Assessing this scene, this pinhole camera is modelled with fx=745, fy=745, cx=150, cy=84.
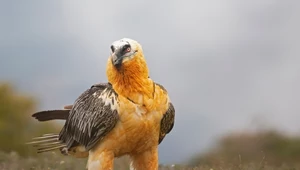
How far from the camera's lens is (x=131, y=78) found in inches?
281

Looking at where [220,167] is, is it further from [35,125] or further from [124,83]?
[35,125]

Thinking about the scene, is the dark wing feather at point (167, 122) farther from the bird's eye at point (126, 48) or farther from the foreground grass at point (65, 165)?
the foreground grass at point (65, 165)

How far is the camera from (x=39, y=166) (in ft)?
36.2

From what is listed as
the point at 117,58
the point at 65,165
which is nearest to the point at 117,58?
the point at 117,58

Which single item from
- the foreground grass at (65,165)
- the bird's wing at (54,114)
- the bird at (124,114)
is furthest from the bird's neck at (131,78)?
the foreground grass at (65,165)

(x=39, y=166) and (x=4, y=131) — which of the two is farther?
(x=4, y=131)

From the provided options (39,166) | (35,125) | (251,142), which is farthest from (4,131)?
(39,166)

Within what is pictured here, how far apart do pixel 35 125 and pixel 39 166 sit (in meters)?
15.3

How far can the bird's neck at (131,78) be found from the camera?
23.4 feet

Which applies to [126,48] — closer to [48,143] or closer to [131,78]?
[131,78]

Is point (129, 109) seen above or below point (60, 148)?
above

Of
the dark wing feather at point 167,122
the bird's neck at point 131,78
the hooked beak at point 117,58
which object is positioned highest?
the hooked beak at point 117,58

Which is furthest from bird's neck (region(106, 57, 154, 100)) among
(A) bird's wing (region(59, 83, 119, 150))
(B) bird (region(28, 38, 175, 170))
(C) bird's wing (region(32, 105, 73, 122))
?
(C) bird's wing (region(32, 105, 73, 122))

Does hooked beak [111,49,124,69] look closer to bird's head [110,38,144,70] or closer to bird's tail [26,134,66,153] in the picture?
bird's head [110,38,144,70]
